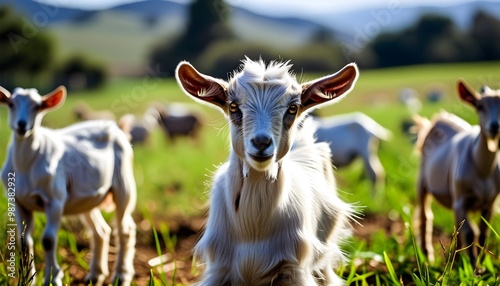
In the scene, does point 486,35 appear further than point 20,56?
Yes

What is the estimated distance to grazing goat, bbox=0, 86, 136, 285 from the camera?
542cm

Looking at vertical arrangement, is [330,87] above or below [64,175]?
above

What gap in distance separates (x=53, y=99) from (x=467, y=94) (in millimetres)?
3553

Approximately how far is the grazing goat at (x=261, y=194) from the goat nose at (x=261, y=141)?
213mm

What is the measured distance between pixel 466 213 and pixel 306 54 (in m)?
26.3

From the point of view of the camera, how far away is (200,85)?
14.9 feet

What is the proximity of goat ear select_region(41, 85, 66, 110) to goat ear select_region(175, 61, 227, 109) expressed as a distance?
151 centimetres

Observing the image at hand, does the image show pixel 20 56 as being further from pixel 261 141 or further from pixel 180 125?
pixel 261 141

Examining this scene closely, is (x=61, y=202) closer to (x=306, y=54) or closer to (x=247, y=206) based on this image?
(x=247, y=206)

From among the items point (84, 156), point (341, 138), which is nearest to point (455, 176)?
point (84, 156)

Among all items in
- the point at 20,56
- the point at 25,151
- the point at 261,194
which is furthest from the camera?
the point at 20,56

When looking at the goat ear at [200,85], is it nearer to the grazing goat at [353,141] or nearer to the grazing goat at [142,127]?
the grazing goat at [353,141]

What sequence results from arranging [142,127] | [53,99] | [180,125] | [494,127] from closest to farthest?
1. [53,99]
2. [494,127]
3. [142,127]
4. [180,125]

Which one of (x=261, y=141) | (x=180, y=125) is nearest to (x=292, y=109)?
(x=261, y=141)
